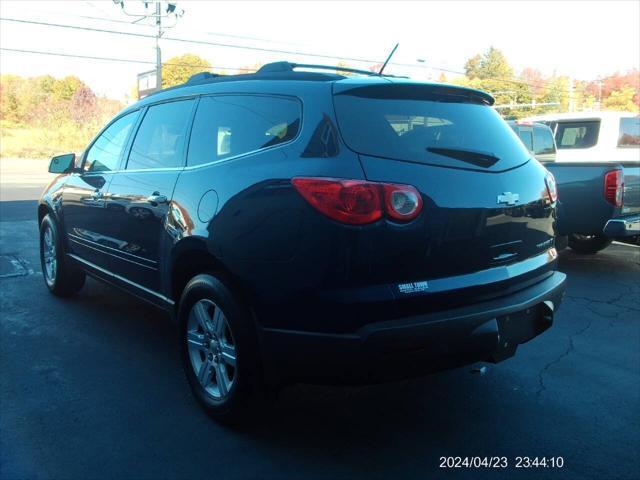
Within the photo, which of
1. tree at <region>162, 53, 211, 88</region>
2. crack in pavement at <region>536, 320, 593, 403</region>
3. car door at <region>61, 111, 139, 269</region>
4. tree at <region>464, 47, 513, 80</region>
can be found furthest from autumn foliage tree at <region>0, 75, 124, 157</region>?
tree at <region>464, 47, 513, 80</region>

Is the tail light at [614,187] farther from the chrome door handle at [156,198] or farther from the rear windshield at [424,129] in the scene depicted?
the chrome door handle at [156,198]

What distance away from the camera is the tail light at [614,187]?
239 inches

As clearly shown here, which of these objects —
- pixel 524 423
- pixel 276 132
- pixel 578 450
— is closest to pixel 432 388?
pixel 524 423

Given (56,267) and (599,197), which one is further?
(599,197)

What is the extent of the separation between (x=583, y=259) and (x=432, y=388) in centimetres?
493

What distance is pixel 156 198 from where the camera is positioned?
3.62 m

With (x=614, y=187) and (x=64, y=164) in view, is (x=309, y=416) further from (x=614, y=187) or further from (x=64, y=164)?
(x=614, y=187)

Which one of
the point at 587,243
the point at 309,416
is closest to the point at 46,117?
the point at 587,243

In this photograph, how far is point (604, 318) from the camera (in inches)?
204

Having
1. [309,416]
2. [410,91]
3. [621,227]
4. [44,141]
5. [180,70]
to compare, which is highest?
[180,70]

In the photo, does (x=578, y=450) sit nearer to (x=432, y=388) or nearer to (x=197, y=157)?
(x=432, y=388)

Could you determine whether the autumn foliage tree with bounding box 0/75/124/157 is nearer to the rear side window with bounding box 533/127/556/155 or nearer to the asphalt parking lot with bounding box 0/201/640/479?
the rear side window with bounding box 533/127/556/155

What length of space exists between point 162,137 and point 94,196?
101cm

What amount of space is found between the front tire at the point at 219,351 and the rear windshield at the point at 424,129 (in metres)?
1.04
